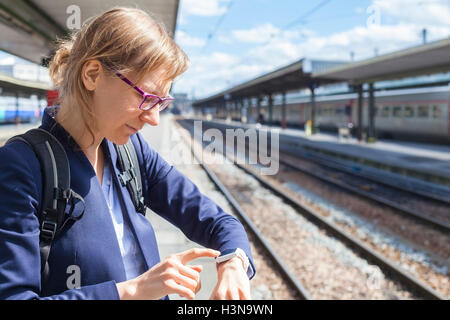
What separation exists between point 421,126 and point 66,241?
2326cm

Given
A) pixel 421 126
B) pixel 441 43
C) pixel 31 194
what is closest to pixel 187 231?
pixel 31 194

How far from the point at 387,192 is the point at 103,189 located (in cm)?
1041

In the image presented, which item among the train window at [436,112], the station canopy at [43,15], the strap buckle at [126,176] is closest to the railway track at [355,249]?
the station canopy at [43,15]

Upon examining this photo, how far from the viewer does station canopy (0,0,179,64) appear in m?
5.21

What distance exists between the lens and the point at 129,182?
142 cm

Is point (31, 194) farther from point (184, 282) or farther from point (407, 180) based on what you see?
point (407, 180)

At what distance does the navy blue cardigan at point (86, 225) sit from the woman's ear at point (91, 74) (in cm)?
17

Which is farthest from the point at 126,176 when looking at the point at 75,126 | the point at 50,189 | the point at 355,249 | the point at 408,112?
the point at 408,112

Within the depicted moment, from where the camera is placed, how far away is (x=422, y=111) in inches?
834

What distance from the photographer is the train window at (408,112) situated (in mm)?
21891

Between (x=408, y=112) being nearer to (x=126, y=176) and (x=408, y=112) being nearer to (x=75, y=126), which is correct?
(x=126, y=176)

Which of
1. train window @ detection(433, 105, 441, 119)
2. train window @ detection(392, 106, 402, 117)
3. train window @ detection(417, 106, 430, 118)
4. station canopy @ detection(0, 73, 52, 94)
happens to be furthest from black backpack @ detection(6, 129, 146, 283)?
train window @ detection(392, 106, 402, 117)

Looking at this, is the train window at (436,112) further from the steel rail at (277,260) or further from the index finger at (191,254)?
the index finger at (191,254)

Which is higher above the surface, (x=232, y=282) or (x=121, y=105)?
(x=121, y=105)
